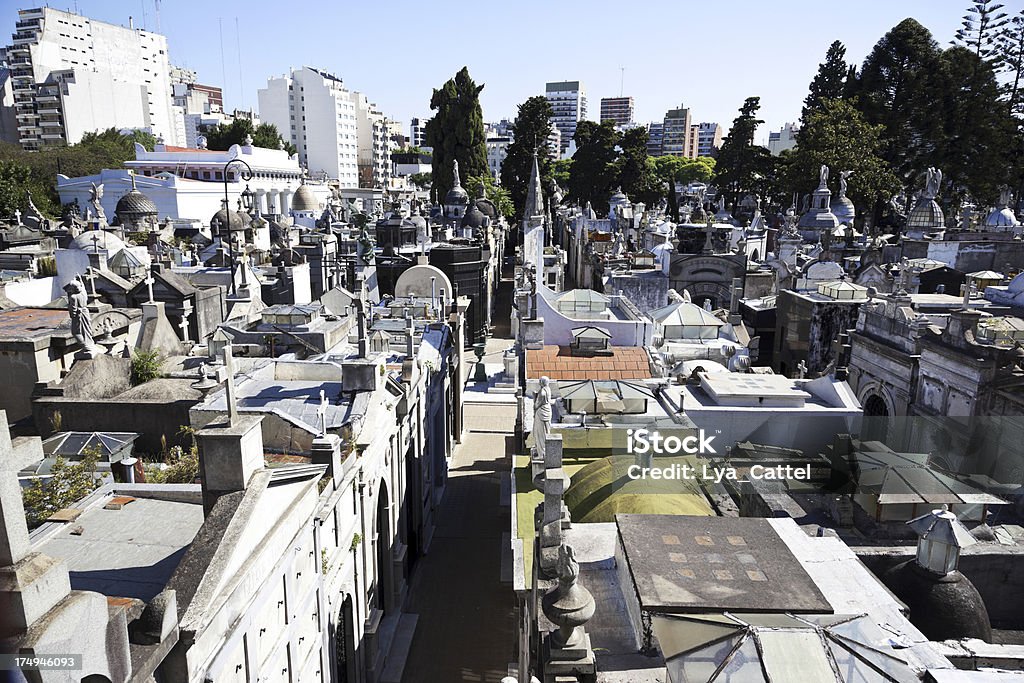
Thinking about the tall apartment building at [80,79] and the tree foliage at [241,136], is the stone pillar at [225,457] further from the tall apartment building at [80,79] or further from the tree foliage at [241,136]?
the tall apartment building at [80,79]

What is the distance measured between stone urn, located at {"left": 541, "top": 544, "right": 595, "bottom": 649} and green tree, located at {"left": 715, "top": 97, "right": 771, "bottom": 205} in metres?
88.6

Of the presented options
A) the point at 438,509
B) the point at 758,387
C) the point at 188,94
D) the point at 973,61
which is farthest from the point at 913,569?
the point at 188,94

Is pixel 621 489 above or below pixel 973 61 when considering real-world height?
below

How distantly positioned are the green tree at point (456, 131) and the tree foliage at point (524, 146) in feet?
25.8

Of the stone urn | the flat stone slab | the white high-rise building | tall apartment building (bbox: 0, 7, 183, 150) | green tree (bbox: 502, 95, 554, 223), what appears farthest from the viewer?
the white high-rise building

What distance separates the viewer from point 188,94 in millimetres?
179750

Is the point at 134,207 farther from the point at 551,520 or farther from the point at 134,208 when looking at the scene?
the point at 551,520

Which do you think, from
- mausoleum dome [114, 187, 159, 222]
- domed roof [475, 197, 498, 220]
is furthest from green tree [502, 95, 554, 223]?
mausoleum dome [114, 187, 159, 222]

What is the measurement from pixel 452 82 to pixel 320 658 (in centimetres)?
7459

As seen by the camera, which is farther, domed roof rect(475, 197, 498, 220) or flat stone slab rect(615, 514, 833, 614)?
domed roof rect(475, 197, 498, 220)

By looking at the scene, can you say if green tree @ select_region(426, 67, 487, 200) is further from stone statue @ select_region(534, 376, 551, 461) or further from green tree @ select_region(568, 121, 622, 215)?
stone statue @ select_region(534, 376, 551, 461)

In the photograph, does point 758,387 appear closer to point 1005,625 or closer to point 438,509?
point 1005,625

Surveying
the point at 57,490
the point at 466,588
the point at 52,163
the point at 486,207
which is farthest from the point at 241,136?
the point at 57,490

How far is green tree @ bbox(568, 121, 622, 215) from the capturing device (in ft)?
310
